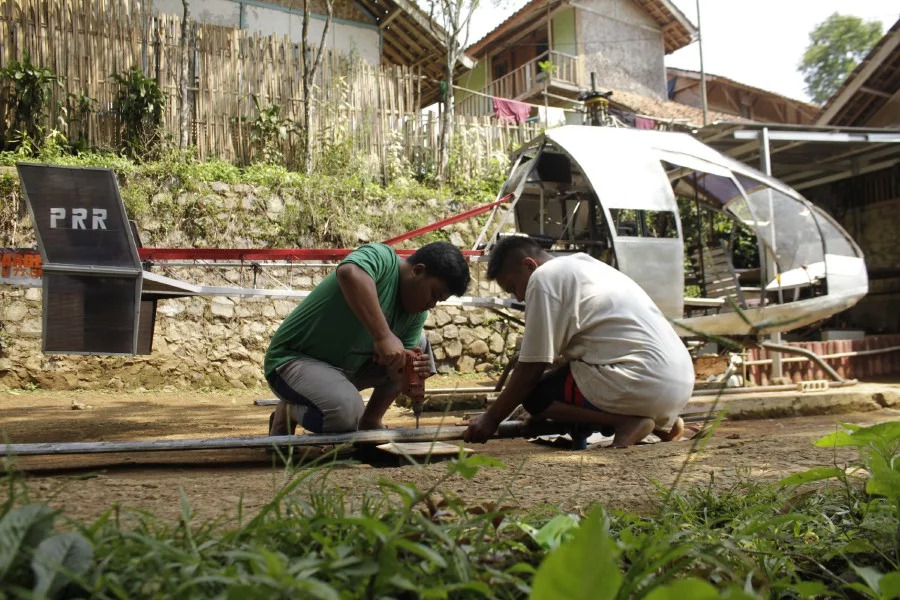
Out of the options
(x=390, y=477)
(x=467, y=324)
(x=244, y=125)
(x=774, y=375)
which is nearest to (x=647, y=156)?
(x=774, y=375)

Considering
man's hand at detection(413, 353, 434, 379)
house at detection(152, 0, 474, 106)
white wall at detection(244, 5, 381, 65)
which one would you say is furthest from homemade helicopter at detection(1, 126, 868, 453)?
white wall at detection(244, 5, 381, 65)

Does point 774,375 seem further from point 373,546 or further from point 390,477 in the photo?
point 373,546

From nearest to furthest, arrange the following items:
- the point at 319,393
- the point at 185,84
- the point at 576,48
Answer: the point at 319,393 → the point at 185,84 → the point at 576,48

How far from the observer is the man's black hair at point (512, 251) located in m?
4.20

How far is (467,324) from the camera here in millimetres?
11484

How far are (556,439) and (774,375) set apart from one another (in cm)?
631

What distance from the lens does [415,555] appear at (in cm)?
118

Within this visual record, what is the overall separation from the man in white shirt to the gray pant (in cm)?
57

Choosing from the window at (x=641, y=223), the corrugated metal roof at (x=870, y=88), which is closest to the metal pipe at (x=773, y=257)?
the window at (x=641, y=223)

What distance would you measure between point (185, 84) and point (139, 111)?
3.10 feet

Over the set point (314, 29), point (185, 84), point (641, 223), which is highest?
point (314, 29)

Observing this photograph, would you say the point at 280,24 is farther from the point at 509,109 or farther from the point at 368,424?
the point at 368,424

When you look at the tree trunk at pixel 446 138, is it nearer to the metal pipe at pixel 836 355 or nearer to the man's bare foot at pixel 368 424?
the metal pipe at pixel 836 355

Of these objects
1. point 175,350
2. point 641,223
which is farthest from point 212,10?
point 641,223
